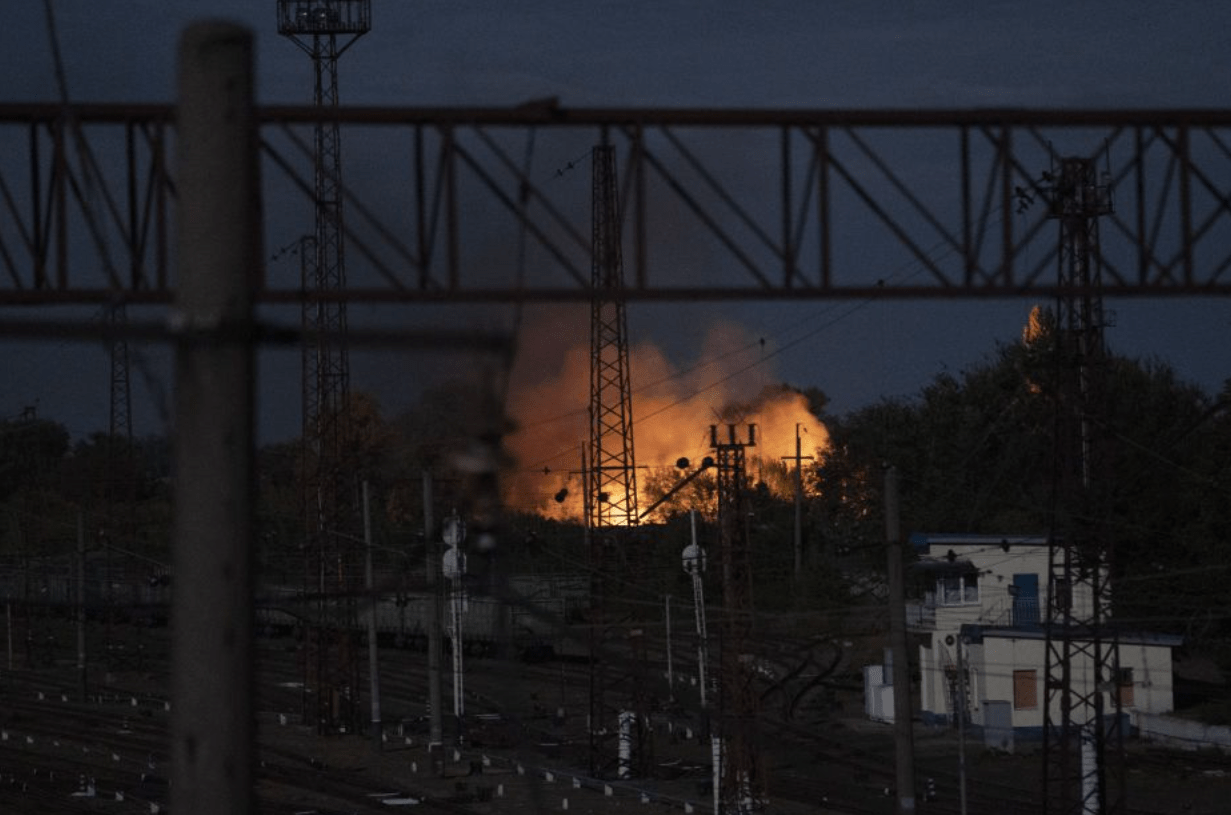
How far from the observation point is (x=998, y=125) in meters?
13.5

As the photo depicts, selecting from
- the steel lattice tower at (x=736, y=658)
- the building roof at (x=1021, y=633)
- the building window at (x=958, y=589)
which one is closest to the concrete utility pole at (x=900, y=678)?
the steel lattice tower at (x=736, y=658)

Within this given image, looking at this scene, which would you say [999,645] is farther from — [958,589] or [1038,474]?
[1038,474]

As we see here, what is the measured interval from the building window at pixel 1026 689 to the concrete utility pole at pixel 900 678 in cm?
2332

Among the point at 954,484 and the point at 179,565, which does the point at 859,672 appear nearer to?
the point at 954,484

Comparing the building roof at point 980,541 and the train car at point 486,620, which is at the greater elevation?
the building roof at point 980,541

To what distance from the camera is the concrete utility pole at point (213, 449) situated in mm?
4230

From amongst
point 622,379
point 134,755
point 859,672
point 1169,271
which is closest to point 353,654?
point 134,755

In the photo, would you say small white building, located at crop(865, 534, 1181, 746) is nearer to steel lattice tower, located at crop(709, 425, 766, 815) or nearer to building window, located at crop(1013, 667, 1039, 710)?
building window, located at crop(1013, 667, 1039, 710)

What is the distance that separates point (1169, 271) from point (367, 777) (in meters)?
24.1

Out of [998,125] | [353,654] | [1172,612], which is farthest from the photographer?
[1172,612]

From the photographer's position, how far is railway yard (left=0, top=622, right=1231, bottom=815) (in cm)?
3095

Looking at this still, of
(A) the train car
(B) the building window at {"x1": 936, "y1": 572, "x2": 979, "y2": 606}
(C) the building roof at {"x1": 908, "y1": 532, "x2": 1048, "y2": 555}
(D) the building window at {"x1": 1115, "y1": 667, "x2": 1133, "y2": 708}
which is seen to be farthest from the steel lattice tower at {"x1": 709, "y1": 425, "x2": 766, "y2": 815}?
(A) the train car

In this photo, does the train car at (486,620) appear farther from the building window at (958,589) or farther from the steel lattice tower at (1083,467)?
the steel lattice tower at (1083,467)

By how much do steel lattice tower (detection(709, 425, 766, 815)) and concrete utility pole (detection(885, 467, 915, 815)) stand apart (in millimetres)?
7225
